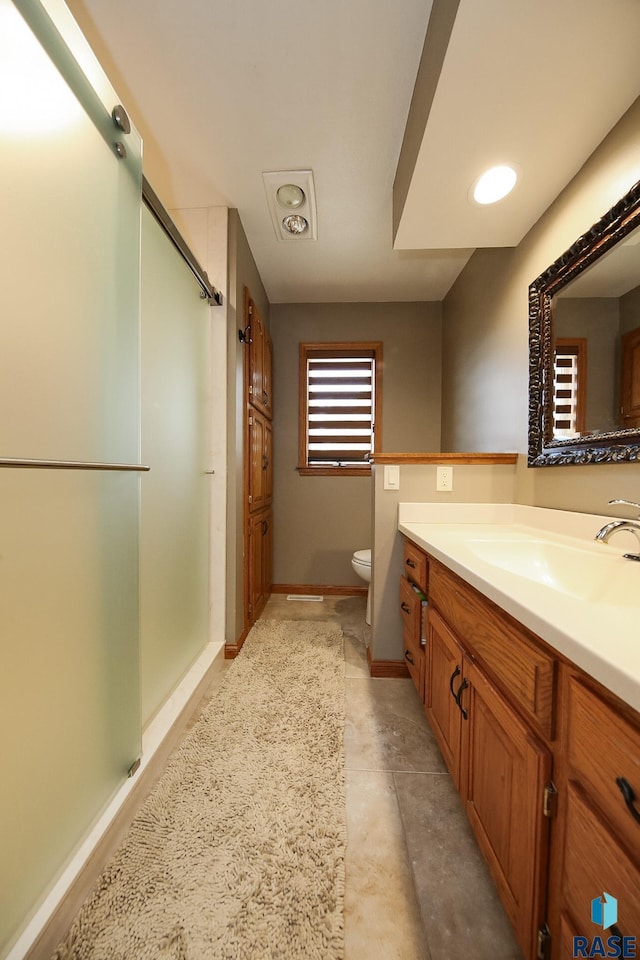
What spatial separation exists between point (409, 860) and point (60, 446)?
137cm

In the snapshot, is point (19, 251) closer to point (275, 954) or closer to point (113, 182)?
point (113, 182)

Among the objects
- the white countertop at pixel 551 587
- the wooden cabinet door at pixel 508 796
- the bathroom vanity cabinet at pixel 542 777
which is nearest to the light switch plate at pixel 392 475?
the white countertop at pixel 551 587

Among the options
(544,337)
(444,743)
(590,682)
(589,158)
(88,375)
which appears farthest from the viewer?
(544,337)

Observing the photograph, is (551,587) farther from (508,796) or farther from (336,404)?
(336,404)

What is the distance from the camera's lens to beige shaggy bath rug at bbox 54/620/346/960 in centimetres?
74

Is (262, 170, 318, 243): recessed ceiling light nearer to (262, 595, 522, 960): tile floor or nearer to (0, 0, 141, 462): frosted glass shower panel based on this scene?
(0, 0, 141, 462): frosted glass shower panel

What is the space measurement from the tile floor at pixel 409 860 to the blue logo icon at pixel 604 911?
49 centimetres

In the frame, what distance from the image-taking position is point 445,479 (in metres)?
1.66

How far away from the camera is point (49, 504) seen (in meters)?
0.81

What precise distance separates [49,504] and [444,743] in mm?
1274

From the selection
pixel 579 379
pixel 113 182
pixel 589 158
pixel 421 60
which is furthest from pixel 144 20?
pixel 579 379

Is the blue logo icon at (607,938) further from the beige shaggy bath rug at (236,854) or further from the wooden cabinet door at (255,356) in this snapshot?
the wooden cabinet door at (255,356)

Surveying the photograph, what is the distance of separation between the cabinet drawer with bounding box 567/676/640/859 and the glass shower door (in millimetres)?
1028

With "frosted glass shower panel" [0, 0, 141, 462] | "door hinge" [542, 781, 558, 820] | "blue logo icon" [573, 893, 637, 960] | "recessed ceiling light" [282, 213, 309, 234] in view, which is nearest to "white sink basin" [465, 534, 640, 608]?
"door hinge" [542, 781, 558, 820]
